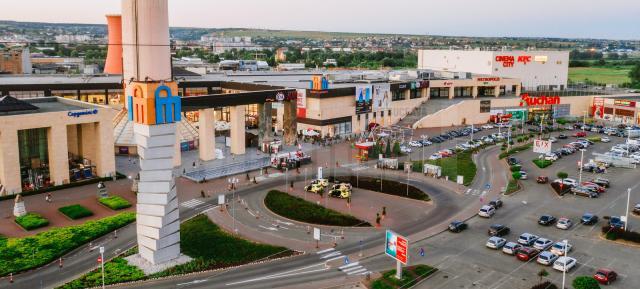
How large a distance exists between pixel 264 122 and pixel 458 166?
27.7 meters

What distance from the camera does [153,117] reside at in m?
38.5

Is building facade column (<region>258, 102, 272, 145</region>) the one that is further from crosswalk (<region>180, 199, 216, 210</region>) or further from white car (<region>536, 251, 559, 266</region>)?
white car (<region>536, 251, 559, 266</region>)

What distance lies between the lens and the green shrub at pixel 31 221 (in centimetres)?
4775

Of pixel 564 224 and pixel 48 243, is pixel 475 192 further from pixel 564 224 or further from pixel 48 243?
pixel 48 243

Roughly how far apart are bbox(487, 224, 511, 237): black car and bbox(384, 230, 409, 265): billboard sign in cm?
1139

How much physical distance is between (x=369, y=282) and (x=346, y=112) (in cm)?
5783

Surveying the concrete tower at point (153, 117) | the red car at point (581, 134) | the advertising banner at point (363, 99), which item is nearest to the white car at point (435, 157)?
the advertising banner at point (363, 99)

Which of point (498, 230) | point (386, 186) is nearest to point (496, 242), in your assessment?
point (498, 230)

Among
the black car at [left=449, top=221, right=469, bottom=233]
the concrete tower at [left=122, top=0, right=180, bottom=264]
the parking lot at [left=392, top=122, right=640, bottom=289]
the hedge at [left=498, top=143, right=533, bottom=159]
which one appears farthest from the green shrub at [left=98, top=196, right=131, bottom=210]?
the hedge at [left=498, top=143, right=533, bottom=159]

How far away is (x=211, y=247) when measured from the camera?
143 ft

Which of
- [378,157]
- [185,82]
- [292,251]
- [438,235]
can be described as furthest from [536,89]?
[292,251]

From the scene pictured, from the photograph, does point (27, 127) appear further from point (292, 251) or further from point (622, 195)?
point (622, 195)

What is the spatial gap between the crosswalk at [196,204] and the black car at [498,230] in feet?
83.3

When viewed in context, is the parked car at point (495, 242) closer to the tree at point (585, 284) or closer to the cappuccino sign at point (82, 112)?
the tree at point (585, 284)
